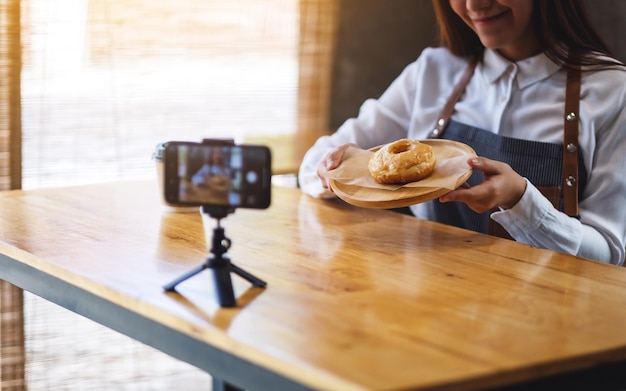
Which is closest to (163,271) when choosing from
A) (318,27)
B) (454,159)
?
(454,159)

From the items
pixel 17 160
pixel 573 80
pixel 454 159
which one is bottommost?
pixel 17 160

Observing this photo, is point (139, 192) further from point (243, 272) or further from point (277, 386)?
point (277, 386)

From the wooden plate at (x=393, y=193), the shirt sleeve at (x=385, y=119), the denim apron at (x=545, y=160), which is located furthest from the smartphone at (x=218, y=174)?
the shirt sleeve at (x=385, y=119)

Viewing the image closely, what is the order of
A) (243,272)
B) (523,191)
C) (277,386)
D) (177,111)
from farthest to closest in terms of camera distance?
(177,111)
(523,191)
(243,272)
(277,386)

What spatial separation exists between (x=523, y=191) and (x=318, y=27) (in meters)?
1.53

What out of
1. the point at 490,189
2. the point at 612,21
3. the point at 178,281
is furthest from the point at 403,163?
the point at 612,21

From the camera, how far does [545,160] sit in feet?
6.65

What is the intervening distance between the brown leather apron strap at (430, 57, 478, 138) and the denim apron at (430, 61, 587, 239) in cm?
6

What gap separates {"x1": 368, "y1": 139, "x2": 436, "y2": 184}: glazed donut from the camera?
171 centimetres

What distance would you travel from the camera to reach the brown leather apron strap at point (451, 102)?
2.24 meters

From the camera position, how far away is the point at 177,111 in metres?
2.87

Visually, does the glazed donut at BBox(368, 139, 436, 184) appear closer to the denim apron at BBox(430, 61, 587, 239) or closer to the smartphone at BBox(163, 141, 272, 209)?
the denim apron at BBox(430, 61, 587, 239)

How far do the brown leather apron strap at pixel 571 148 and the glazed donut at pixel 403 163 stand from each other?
0.38 metres

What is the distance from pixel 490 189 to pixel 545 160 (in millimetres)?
415
